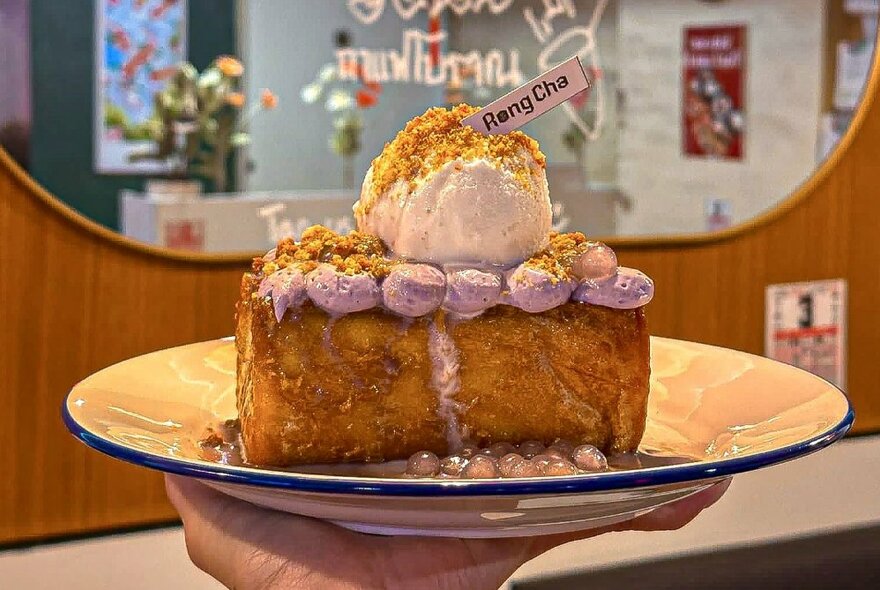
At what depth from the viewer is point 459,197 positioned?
1127 mm

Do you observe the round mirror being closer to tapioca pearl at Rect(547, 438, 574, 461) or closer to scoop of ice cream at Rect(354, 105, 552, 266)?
scoop of ice cream at Rect(354, 105, 552, 266)

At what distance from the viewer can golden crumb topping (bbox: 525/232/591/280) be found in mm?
1096

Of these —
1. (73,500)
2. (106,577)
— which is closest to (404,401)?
(106,577)

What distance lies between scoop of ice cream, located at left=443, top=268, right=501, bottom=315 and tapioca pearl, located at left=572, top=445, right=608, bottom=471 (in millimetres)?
171

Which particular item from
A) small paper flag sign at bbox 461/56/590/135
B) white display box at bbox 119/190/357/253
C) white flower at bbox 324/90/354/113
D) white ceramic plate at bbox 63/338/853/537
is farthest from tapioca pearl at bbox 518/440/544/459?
white flower at bbox 324/90/354/113

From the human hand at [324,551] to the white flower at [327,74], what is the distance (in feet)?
6.33

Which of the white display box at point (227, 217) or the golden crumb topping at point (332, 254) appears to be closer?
the golden crumb topping at point (332, 254)

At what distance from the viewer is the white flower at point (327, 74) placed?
9.34 ft

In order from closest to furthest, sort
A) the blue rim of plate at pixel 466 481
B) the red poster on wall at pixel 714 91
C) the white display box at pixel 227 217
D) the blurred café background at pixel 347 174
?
1. the blue rim of plate at pixel 466 481
2. the blurred café background at pixel 347 174
3. the white display box at pixel 227 217
4. the red poster on wall at pixel 714 91

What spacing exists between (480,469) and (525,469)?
1.7 inches

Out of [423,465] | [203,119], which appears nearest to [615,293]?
[423,465]

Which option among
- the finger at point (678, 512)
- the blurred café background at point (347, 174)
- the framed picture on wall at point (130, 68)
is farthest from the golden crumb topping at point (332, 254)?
the framed picture on wall at point (130, 68)

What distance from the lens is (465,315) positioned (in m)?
1.08

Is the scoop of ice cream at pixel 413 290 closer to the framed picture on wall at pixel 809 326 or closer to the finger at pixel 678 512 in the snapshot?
the finger at pixel 678 512
